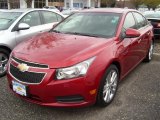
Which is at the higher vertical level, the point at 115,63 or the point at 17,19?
the point at 17,19

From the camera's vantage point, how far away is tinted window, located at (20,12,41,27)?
20.3 ft

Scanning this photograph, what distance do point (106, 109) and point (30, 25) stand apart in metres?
3.39

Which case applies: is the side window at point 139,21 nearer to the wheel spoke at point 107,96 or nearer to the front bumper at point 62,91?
the wheel spoke at point 107,96

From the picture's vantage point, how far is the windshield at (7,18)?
5.75m

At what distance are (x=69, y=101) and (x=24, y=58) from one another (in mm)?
928

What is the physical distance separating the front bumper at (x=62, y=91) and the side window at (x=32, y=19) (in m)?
3.09

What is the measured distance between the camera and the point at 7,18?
612cm

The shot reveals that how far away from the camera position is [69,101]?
3465 millimetres

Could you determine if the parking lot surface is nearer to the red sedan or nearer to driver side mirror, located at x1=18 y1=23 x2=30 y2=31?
the red sedan

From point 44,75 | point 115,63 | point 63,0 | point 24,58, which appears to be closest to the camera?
point 44,75

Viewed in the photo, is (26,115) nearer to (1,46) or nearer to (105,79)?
(105,79)

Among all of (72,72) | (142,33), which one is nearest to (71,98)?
(72,72)

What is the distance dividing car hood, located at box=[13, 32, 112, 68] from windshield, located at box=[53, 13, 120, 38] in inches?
10.0

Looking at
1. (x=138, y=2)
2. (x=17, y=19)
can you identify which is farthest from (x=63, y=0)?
(x=17, y=19)
